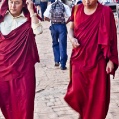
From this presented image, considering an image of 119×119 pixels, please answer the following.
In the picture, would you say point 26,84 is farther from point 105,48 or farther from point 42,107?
point 42,107

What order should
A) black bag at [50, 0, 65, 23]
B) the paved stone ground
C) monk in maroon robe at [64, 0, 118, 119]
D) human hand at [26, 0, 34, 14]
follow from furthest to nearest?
black bag at [50, 0, 65, 23] < the paved stone ground < monk in maroon robe at [64, 0, 118, 119] < human hand at [26, 0, 34, 14]

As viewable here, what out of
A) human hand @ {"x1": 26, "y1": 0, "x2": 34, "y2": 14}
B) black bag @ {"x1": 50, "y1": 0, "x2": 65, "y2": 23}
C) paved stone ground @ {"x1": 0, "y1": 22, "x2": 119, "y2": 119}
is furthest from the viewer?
black bag @ {"x1": 50, "y1": 0, "x2": 65, "y2": 23}

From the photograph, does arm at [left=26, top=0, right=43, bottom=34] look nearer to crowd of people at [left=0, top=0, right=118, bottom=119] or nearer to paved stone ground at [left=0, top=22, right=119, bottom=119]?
crowd of people at [left=0, top=0, right=118, bottom=119]

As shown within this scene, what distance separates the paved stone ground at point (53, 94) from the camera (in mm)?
6215

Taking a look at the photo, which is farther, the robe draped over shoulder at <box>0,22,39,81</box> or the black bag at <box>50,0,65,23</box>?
the black bag at <box>50,0,65,23</box>

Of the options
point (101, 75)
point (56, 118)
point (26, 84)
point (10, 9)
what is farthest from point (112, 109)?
point (10, 9)

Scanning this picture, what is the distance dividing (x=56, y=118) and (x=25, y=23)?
176cm

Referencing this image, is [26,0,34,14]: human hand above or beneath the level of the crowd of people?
above

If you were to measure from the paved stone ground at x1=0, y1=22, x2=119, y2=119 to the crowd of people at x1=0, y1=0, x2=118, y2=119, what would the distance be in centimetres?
81

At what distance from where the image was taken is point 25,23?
482cm

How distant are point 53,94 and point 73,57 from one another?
2149 millimetres

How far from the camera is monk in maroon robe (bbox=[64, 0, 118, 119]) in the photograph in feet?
16.4

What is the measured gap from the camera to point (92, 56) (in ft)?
16.7

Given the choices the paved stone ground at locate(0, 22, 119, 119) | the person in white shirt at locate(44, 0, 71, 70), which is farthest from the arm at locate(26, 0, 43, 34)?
the person in white shirt at locate(44, 0, 71, 70)
